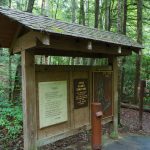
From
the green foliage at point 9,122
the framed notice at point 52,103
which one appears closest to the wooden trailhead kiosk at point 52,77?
the framed notice at point 52,103

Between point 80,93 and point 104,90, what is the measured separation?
3.20ft

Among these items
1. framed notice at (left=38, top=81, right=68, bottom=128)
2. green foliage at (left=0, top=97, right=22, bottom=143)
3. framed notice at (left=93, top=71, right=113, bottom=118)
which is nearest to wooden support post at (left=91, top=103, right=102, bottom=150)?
framed notice at (left=38, top=81, right=68, bottom=128)

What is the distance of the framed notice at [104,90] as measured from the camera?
5895mm

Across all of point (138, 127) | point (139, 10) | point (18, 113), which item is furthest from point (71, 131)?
point (139, 10)

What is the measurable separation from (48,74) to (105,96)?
2.08 meters

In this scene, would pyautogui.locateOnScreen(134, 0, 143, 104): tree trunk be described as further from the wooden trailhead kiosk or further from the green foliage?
the green foliage

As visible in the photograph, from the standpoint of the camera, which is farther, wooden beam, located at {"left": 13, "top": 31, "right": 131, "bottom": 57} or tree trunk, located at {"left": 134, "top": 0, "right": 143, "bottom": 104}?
tree trunk, located at {"left": 134, "top": 0, "right": 143, "bottom": 104}

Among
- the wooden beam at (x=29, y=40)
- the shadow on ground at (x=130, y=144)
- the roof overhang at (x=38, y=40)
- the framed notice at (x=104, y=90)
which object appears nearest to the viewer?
the wooden beam at (x=29, y=40)

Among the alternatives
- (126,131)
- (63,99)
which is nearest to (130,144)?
(126,131)

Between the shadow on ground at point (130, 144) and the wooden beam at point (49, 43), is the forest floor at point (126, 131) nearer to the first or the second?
the shadow on ground at point (130, 144)

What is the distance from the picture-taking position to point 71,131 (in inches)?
206

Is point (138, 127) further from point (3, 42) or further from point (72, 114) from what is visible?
point (3, 42)

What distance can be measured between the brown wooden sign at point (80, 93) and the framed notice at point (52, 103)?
36 cm

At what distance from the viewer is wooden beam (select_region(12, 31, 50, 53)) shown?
12.4 ft
